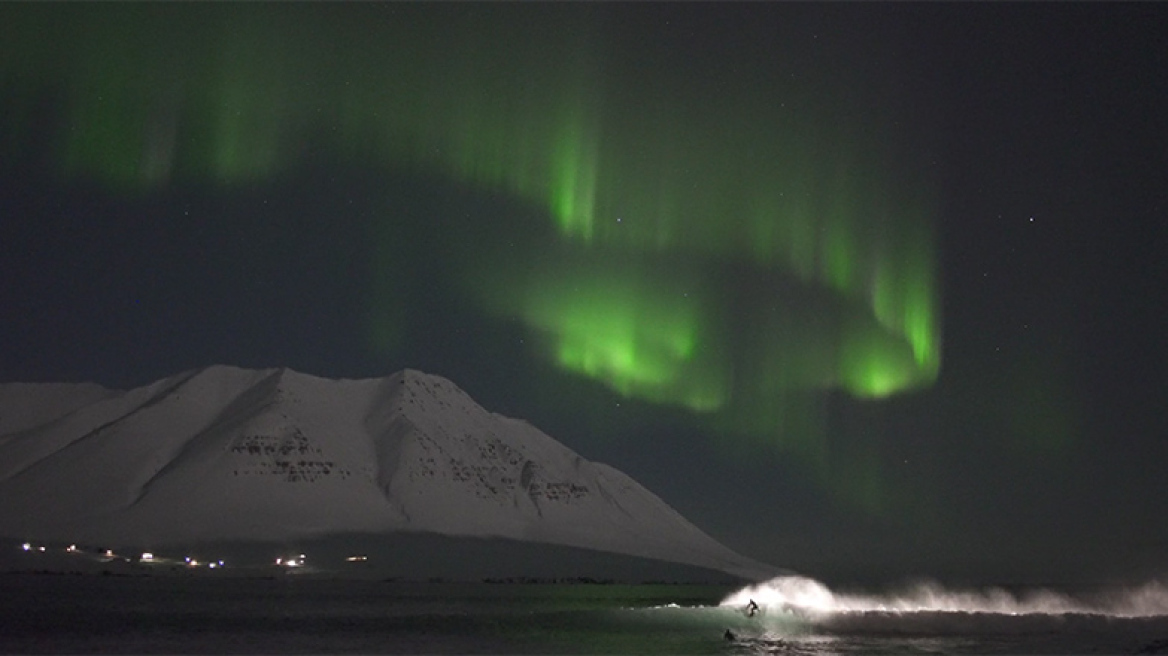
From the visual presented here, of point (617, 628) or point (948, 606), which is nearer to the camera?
point (617, 628)

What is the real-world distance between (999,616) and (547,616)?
173 ft

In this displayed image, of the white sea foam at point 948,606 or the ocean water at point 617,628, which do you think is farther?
the white sea foam at point 948,606

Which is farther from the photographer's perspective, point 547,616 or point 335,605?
point 335,605

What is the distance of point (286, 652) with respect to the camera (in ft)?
275

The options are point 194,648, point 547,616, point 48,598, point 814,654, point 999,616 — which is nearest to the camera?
point 814,654

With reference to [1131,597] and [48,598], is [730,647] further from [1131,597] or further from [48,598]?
[48,598]

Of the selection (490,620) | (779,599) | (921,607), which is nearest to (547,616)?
(490,620)

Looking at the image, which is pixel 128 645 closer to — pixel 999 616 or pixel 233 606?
pixel 233 606

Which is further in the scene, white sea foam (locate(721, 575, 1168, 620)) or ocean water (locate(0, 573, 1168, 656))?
white sea foam (locate(721, 575, 1168, 620))

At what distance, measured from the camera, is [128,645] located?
88.6 meters

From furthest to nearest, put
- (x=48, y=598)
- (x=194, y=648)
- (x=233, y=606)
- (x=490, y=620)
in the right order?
(x=48, y=598) < (x=233, y=606) < (x=490, y=620) < (x=194, y=648)

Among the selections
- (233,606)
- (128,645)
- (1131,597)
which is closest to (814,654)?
(128,645)

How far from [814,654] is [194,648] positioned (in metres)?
46.4

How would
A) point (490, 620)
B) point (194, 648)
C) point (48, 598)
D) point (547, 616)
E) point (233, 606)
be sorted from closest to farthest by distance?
point (194, 648), point (490, 620), point (547, 616), point (233, 606), point (48, 598)
